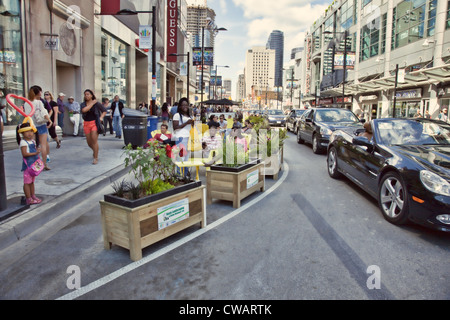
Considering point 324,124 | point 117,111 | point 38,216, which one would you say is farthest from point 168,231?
point 117,111

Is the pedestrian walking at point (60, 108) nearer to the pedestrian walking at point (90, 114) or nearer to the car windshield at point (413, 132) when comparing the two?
the pedestrian walking at point (90, 114)

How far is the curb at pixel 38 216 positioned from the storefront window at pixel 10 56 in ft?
21.3

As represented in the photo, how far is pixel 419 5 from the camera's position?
1122 inches

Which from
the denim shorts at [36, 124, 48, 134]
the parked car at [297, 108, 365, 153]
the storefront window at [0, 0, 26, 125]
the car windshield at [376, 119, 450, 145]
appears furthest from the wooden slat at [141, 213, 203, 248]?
the storefront window at [0, 0, 26, 125]

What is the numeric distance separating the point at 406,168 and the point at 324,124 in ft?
27.3

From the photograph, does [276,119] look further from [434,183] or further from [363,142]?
[434,183]

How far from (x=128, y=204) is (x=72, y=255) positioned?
1.00 m

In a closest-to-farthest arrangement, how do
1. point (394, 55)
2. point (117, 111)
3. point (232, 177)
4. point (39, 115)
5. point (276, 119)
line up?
point (232, 177)
point (39, 115)
point (117, 111)
point (276, 119)
point (394, 55)

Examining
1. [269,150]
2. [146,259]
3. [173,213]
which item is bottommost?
[146,259]

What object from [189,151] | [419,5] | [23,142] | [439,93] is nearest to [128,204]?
[23,142]

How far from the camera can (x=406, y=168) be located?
4.79 meters

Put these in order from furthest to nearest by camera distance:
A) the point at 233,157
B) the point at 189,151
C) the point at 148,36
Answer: the point at 148,36, the point at 189,151, the point at 233,157

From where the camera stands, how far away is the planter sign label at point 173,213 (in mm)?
4132

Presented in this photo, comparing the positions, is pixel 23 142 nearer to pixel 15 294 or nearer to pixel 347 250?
pixel 15 294
